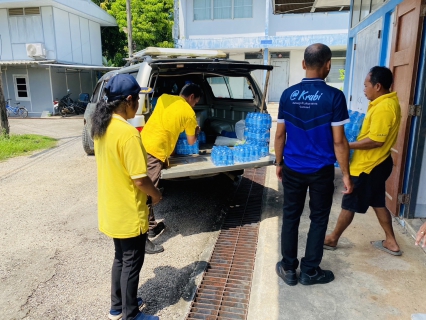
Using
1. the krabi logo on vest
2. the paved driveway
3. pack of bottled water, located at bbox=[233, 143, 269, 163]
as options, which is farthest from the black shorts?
the paved driveway

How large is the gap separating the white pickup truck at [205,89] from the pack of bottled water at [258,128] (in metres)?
0.30

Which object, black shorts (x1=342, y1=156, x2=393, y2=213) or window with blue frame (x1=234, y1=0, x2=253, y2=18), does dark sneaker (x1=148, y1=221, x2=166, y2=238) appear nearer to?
black shorts (x1=342, y1=156, x2=393, y2=213)

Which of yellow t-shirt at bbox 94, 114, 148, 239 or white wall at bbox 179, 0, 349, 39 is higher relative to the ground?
white wall at bbox 179, 0, 349, 39

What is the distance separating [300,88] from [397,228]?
245cm

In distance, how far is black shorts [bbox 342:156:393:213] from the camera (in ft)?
10.6

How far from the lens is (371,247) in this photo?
3.59m

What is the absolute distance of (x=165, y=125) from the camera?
380 cm

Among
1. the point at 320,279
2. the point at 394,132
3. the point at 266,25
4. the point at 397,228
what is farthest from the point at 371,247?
the point at 266,25

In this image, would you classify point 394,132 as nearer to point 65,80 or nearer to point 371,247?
point 371,247

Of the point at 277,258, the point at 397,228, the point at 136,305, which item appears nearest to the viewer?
the point at 136,305

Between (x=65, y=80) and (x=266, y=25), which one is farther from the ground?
(x=266, y=25)

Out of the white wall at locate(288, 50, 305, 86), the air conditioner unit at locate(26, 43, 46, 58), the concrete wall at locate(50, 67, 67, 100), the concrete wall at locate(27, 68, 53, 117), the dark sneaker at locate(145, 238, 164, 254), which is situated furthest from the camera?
the white wall at locate(288, 50, 305, 86)

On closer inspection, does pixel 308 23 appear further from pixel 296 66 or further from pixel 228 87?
pixel 228 87

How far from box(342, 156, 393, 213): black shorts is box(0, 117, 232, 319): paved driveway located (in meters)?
1.65
